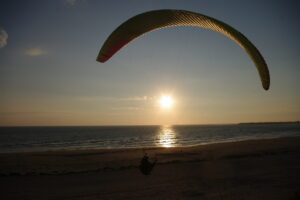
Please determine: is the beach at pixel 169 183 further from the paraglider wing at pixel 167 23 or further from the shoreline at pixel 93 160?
the paraglider wing at pixel 167 23

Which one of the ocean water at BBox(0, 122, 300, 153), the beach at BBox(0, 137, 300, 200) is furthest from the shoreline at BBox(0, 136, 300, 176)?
the ocean water at BBox(0, 122, 300, 153)

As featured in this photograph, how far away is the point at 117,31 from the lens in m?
5.44

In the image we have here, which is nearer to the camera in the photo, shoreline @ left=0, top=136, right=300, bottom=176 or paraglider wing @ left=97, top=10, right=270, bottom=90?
paraglider wing @ left=97, top=10, right=270, bottom=90

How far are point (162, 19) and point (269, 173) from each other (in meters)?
11.1

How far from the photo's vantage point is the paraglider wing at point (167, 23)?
539 centimetres

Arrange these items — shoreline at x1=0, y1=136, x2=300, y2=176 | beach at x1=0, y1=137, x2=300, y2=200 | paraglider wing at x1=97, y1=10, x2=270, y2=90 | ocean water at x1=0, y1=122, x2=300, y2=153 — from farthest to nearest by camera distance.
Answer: ocean water at x1=0, y1=122, x2=300, y2=153 < shoreline at x1=0, y1=136, x2=300, y2=176 < beach at x1=0, y1=137, x2=300, y2=200 < paraglider wing at x1=97, y1=10, x2=270, y2=90

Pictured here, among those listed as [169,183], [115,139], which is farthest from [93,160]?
[115,139]

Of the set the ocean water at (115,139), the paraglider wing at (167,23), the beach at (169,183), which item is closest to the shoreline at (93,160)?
the beach at (169,183)

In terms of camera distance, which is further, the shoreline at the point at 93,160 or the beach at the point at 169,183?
the shoreline at the point at 93,160

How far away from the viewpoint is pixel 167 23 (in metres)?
5.88

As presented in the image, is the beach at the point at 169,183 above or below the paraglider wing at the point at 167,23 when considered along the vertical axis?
below

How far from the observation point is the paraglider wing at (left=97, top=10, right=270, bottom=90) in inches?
212

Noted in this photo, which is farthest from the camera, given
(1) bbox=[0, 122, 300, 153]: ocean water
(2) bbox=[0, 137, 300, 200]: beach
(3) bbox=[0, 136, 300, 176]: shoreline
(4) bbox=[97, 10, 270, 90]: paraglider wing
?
(1) bbox=[0, 122, 300, 153]: ocean water

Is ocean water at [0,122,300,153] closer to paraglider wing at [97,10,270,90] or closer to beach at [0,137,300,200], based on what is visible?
beach at [0,137,300,200]
